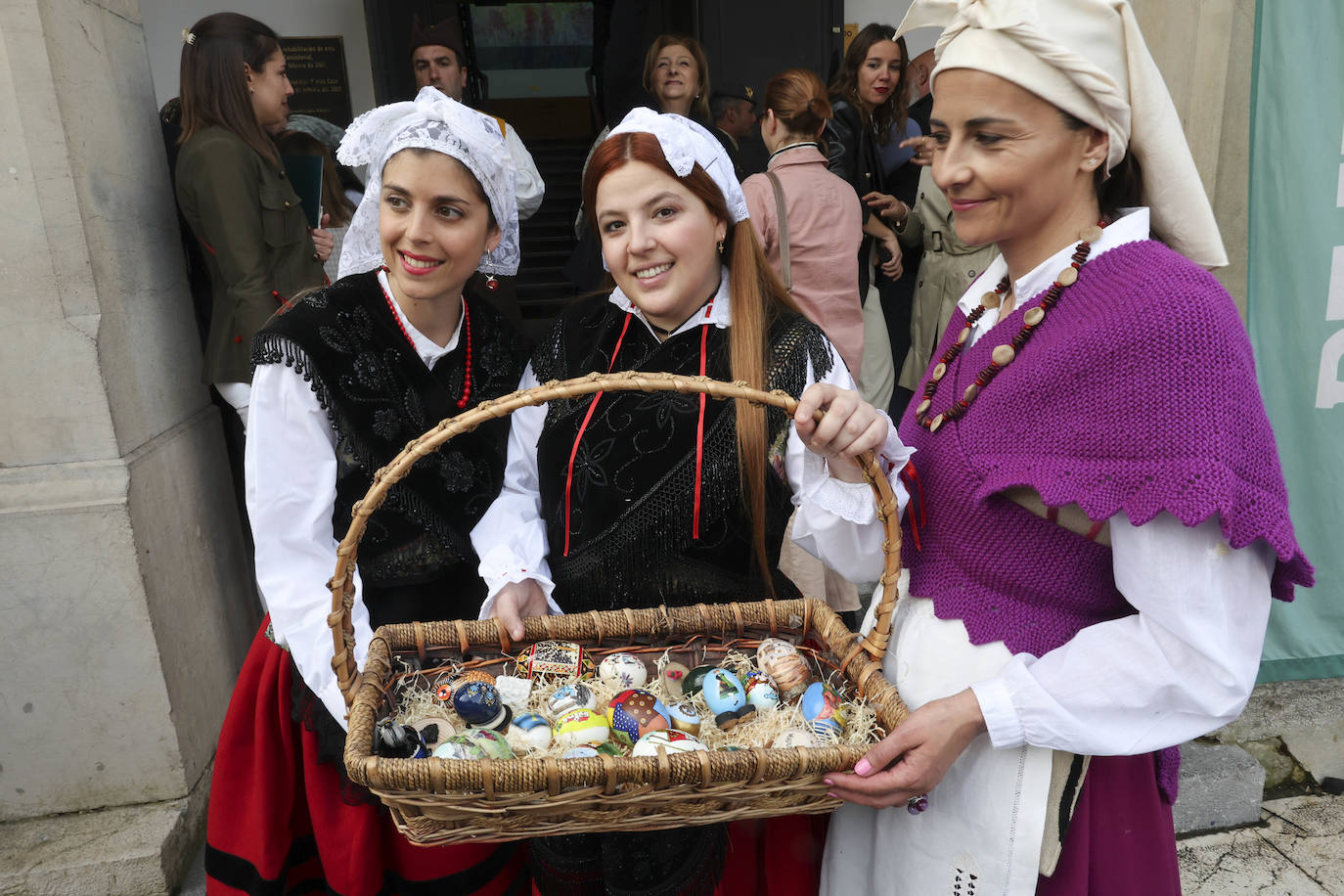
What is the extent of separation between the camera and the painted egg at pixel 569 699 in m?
1.53

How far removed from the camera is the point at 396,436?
186 centimetres

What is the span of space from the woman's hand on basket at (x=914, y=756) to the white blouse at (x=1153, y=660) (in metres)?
0.03

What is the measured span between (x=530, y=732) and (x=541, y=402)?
56 centimetres

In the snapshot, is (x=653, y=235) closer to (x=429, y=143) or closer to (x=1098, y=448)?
(x=429, y=143)

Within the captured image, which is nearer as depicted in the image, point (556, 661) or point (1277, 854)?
point (556, 661)

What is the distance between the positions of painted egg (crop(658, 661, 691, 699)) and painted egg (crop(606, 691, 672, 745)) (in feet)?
0.18

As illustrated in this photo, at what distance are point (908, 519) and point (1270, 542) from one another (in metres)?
0.52

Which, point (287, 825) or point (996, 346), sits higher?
point (996, 346)

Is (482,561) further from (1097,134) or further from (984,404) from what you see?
(1097,134)

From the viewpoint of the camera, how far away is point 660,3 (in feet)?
23.7

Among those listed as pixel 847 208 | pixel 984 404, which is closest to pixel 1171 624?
pixel 984 404

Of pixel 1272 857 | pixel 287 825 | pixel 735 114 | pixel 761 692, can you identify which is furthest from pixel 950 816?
pixel 735 114

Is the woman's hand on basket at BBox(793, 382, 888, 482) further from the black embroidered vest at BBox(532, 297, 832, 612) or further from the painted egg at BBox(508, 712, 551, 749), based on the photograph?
the painted egg at BBox(508, 712, 551, 749)

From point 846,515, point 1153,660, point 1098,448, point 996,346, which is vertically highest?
point 996,346
